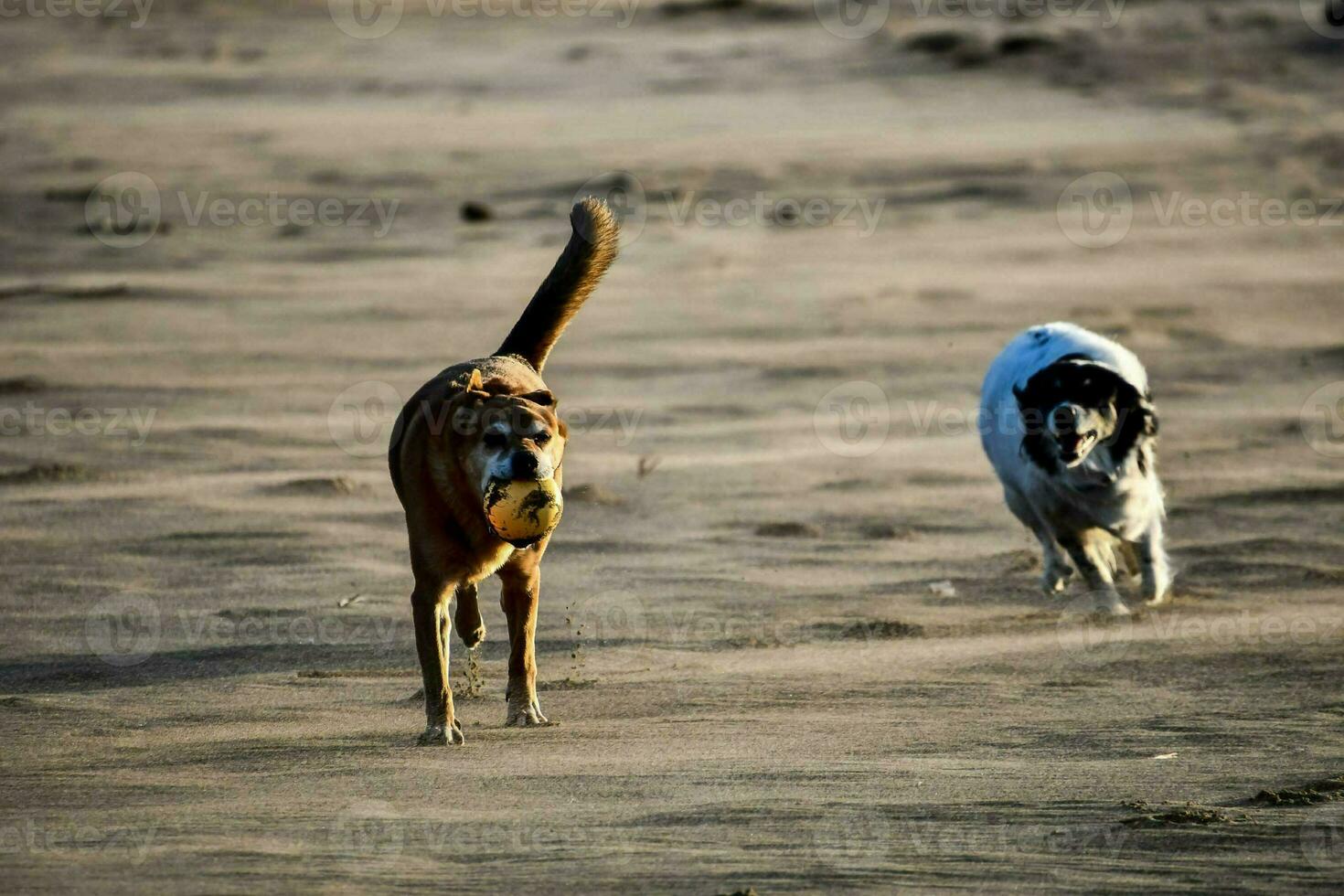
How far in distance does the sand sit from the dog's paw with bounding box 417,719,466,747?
0.36 feet

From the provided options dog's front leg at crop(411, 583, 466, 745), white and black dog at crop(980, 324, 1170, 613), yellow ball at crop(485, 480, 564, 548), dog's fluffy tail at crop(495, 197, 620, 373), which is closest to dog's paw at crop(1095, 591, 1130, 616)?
white and black dog at crop(980, 324, 1170, 613)

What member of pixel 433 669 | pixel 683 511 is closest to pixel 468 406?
pixel 433 669

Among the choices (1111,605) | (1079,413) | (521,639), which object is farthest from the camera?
(1111,605)

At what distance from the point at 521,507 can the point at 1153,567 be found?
4.29 meters

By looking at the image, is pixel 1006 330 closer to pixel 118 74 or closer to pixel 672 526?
pixel 672 526

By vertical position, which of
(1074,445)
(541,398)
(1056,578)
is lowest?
(1056,578)

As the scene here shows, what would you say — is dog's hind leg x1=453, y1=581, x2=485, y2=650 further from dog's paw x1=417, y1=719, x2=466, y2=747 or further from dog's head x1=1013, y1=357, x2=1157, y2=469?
dog's head x1=1013, y1=357, x2=1157, y2=469

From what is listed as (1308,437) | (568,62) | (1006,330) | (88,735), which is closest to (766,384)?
(1006,330)

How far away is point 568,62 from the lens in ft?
102

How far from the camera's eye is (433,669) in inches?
249

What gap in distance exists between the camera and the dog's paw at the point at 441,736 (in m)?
6.29

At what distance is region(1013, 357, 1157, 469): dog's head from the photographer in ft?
28.8

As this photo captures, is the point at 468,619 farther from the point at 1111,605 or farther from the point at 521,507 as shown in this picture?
the point at 1111,605

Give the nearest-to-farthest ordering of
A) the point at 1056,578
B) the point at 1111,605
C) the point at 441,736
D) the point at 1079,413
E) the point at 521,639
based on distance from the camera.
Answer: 1. the point at 441,736
2. the point at 521,639
3. the point at 1079,413
4. the point at 1111,605
5. the point at 1056,578
